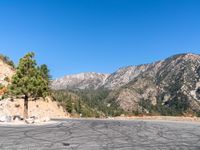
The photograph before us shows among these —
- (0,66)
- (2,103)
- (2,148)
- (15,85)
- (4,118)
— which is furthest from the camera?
(0,66)

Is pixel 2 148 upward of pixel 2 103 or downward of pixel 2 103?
downward

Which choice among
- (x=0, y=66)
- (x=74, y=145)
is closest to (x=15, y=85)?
(x=74, y=145)

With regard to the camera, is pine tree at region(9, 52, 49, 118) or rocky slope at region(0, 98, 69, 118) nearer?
pine tree at region(9, 52, 49, 118)

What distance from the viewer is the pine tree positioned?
173 feet

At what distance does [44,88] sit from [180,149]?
118ft

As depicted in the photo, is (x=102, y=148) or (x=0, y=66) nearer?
(x=102, y=148)

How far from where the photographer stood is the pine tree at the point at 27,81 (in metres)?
52.6

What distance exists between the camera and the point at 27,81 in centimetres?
5253

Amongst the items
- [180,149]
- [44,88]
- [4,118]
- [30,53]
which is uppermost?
[30,53]

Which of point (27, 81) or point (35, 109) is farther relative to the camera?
point (35, 109)

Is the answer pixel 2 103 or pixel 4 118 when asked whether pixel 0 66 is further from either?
pixel 4 118

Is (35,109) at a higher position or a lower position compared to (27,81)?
lower

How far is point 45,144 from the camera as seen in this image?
22.5m

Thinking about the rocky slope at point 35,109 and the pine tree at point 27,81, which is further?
the rocky slope at point 35,109
